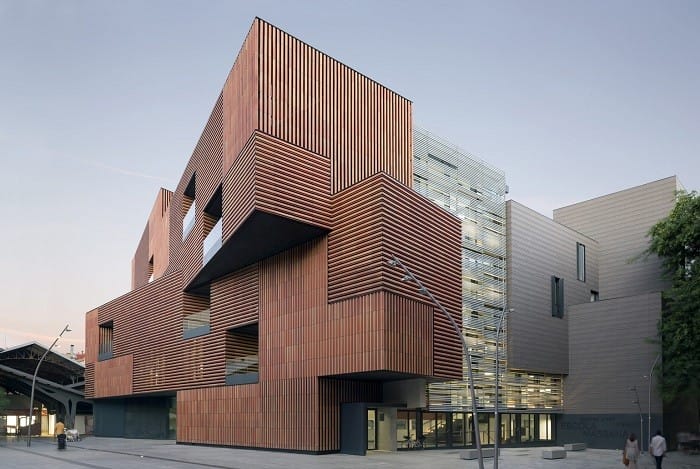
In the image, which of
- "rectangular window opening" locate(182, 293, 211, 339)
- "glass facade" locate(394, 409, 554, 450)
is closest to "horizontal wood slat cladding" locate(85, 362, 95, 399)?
"rectangular window opening" locate(182, 293, 211, 339)

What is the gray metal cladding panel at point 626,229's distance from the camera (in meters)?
55.2

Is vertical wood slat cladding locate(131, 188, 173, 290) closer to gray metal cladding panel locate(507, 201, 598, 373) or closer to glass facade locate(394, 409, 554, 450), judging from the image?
glass facade locate(394, 409, 554, 450)

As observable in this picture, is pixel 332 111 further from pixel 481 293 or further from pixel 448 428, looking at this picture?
pixel 448 428

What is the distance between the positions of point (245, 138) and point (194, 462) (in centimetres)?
1405

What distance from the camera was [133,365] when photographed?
2053 inches

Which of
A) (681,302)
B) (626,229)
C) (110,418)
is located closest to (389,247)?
(681,302)

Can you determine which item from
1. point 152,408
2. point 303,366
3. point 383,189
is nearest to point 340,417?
point 303,366

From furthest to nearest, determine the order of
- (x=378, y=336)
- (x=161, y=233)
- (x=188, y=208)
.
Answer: (x=161, y=233), (x=188, y=208), (x=378, y=336)

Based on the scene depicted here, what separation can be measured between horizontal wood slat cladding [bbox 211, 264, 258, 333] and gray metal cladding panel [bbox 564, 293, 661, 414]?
25942 mm

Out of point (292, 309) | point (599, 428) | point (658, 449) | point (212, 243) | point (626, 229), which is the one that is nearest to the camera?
point (658, 449)

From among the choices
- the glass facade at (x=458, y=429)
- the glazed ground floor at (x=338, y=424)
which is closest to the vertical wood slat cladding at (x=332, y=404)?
the glazed ground floor at (x=338, y=424)

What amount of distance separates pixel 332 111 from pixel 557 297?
27.7 meters

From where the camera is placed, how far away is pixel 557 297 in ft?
179

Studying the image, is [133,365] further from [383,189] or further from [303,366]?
[383,189]
